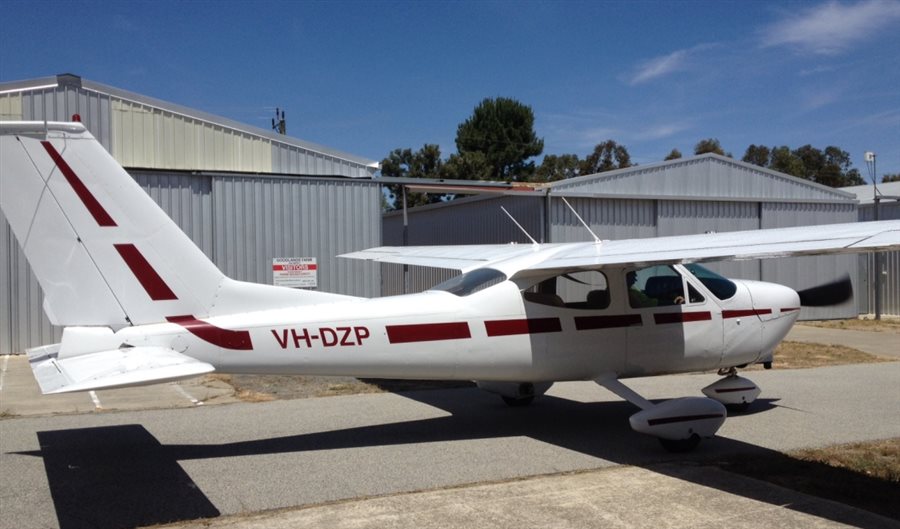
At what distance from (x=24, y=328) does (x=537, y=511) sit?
13114 mm

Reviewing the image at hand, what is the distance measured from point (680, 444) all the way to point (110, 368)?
5189mm

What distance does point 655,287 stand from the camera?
851 cm

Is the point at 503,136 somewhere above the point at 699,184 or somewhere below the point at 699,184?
above

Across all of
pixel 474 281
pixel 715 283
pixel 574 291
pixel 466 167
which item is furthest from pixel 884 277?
pixel 466 167

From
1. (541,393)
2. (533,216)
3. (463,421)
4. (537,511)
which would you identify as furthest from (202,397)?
(533,216)

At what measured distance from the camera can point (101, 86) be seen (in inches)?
621

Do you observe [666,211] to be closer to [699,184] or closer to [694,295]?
[699,184]

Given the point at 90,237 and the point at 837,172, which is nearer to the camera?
the point at 90,237

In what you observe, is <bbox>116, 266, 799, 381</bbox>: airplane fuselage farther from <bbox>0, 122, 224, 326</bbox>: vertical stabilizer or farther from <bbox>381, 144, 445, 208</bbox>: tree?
<bbox>381, 144, 445, 208</bbox>: tree

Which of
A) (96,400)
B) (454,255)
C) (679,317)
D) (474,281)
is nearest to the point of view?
(474,281)

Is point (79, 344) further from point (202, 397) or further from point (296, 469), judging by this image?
point (202, 397)

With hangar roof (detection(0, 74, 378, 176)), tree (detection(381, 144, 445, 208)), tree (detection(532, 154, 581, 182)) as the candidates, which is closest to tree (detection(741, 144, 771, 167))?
tree (detection(532, 154, 581, 182))

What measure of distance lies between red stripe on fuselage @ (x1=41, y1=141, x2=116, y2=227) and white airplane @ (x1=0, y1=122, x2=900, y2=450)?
0.01 m

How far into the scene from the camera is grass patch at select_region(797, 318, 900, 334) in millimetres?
20953
